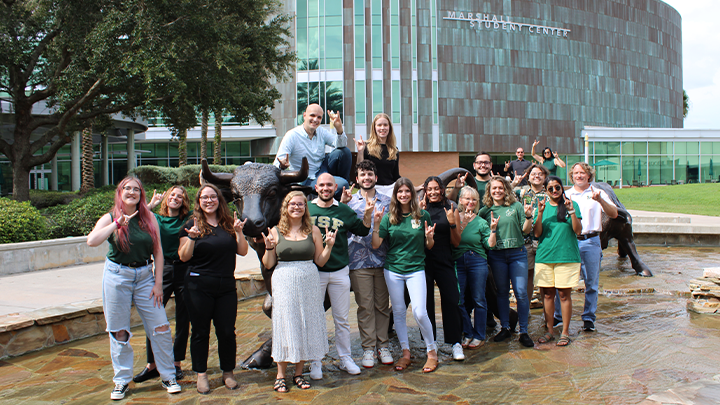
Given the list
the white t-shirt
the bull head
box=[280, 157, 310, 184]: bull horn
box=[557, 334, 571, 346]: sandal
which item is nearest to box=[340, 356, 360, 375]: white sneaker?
Result: the bull head

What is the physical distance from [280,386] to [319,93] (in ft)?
112

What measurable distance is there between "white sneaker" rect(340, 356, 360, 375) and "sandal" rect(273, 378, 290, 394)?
66 centimetres

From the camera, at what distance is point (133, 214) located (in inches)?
172

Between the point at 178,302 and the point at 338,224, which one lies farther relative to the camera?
the point at 178,302

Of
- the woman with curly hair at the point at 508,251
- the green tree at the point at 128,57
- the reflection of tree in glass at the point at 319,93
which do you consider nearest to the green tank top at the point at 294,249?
the woman with curly hair at the point at 508,251

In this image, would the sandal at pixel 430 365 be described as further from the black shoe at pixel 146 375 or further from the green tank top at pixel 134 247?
the green tank top at pixel 134 247

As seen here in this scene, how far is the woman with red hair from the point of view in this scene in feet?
14.1

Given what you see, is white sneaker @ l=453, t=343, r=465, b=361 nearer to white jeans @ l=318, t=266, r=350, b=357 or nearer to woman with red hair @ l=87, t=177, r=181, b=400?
white jeans @ l=318, t=266, r=350, b=357

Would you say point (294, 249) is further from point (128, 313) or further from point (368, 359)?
point (128, 313)

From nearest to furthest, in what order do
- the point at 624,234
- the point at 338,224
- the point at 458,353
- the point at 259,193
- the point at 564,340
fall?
the point at 259,193
the point at 338,224
the point at 458,353
the point at 564,340
the point at 624,234

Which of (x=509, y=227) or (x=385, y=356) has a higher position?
(x=509, y=227)

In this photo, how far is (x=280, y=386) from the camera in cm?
439

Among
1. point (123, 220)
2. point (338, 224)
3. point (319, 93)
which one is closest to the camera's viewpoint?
point (123, 220)

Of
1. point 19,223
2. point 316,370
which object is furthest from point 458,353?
point 19,223
